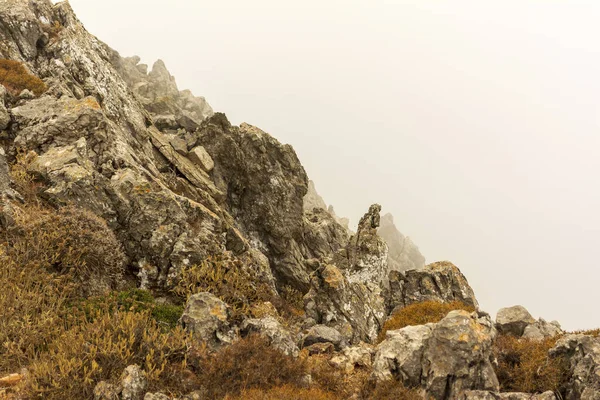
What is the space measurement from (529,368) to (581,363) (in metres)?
1.29

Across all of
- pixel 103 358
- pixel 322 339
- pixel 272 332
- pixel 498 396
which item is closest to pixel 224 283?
pixel 322 339

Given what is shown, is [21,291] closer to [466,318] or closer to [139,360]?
[139,360]

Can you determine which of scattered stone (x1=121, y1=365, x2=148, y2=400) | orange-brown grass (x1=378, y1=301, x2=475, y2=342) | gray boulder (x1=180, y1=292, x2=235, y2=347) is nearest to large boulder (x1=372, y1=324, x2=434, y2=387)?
gray boulder (x1=180, y1=292, x2=235, y2=347)

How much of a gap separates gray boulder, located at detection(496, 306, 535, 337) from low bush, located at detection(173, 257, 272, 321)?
10.9 metres

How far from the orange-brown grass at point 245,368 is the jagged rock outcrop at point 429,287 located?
15347mm

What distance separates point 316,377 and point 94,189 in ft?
40.9

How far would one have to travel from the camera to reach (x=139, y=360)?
8930 mm

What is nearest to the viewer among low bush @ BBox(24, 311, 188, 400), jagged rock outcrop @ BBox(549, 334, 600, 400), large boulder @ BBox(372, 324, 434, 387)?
low bush @ BBox(24, 311, 188, 400)

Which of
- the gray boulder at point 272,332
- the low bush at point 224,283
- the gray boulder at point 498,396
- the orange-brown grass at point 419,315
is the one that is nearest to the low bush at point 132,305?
the low bush at point 224,283

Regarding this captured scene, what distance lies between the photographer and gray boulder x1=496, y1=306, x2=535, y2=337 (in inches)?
629

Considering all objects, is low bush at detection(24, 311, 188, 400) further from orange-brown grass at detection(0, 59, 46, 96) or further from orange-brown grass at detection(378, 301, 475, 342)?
orange-brown grass at detection(0, 59, 46, 96)

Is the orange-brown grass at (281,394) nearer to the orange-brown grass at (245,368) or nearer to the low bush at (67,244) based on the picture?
the orange-brown grass at (245,368)

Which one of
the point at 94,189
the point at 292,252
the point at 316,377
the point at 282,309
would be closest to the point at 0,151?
the point at 94,189

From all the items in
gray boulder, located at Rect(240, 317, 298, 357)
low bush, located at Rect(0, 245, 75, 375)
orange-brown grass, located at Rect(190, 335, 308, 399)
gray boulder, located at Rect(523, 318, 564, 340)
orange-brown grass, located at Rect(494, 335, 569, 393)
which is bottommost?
low bush, located at Rect(0, 245, 75, 375)
